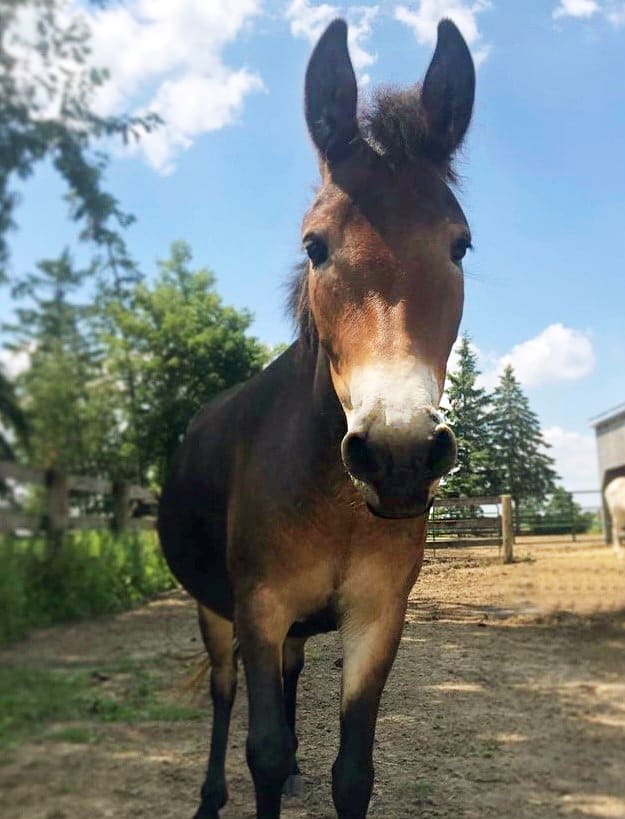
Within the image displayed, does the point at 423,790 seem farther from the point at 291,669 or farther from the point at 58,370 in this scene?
the point at 58,370

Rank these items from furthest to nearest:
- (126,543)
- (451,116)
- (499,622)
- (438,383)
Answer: (126,543) < (499,622) < (451,116) < (438,383)

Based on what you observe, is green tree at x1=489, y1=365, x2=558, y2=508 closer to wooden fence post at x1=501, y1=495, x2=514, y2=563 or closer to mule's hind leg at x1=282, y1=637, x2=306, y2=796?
wooden fence post at x1=501, y1=495, x2=514, y2=563

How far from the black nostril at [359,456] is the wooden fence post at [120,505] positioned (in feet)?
5.01

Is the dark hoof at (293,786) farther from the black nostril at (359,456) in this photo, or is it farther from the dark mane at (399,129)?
the dark mane at (399,129)

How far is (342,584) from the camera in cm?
167

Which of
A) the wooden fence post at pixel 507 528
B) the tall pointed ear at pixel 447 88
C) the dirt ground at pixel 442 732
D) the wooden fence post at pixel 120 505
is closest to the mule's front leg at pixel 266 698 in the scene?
the dirt ground at pixel 442 732

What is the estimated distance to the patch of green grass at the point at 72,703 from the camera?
174 centimetres

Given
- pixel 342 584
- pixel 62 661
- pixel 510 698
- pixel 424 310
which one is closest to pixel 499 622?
pixel 510 698

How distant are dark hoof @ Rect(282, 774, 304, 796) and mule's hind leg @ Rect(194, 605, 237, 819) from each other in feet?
0.75

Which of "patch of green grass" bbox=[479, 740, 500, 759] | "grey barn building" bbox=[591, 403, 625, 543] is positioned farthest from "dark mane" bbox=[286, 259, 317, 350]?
"grey barn building" bbox=[591, 403, 625, 543]

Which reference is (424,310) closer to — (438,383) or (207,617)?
(438,383)

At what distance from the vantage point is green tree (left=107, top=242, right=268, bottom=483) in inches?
97.7

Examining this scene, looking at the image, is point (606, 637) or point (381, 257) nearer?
point (381, 257)

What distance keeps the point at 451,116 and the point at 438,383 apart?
2.41 ft
